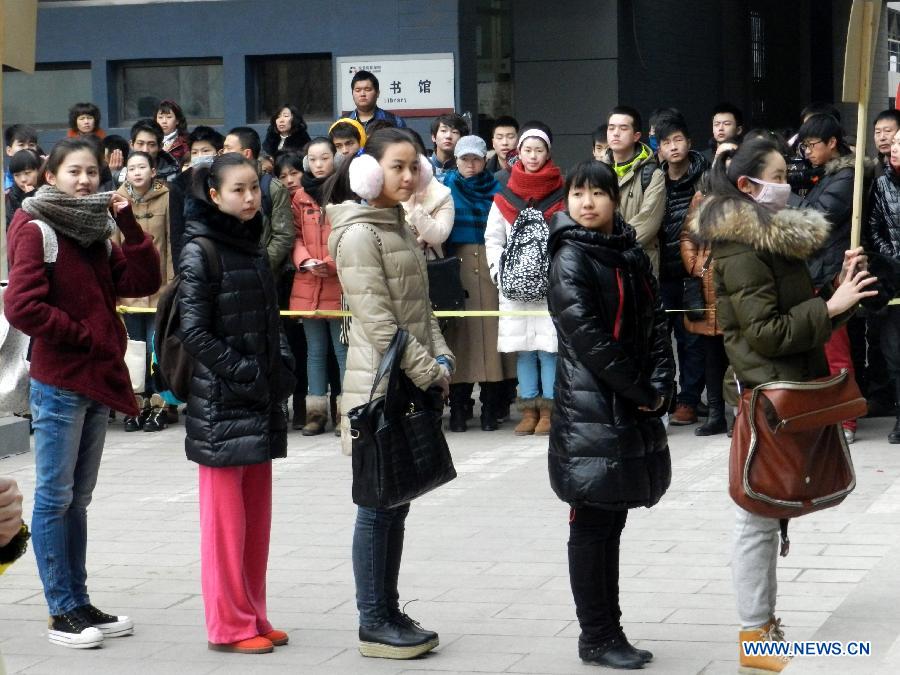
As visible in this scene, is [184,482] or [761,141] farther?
[184,482]

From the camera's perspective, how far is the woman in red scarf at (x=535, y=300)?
10766mm

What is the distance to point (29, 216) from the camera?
245 inches

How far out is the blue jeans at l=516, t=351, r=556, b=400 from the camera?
431 inches

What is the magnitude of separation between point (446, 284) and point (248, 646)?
17.3ft

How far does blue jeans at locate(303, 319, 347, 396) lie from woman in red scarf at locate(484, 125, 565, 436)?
119cm

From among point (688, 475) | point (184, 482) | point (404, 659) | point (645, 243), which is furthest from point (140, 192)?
point (404, 659)

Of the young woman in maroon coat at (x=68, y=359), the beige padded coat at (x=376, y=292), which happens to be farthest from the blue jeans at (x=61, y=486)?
the beige padded coat at (x=376, y=292)

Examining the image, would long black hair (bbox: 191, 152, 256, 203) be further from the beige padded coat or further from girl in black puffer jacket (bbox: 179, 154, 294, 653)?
the beige padded coat

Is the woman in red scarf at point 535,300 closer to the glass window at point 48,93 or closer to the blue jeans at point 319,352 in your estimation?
the blue jeans at point 319,352

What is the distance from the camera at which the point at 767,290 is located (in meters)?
5.46

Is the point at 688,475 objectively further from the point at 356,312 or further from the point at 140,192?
the point at 140,192

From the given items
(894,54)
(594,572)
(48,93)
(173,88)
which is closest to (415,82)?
(173,88)

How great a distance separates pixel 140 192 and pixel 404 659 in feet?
21.6

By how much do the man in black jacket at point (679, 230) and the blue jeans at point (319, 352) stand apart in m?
2.35
